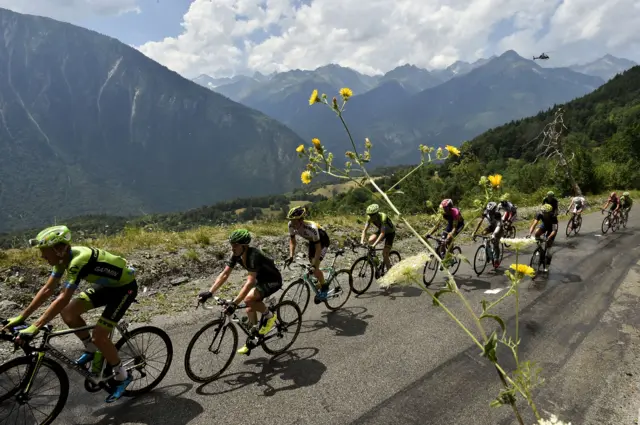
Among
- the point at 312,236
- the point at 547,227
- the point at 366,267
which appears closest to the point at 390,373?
the point at 312,236

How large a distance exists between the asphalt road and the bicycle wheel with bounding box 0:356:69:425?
275 millimetres

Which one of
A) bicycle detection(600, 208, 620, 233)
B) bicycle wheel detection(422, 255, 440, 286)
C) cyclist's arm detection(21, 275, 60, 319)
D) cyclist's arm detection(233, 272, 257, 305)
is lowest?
bicycle detection(600, 208, 620, 233)

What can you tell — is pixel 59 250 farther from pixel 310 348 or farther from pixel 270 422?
pixel 310 348

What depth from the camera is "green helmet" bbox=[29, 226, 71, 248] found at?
186 inches

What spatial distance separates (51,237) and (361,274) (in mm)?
7110

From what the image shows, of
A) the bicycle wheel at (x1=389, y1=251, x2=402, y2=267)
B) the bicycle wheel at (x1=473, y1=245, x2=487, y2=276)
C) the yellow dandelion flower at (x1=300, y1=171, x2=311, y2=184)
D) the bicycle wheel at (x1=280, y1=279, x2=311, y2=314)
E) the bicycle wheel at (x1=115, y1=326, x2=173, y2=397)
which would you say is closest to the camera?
the yellow dandelion flower at (x1=300, y1=171, x2=311, y2=184)

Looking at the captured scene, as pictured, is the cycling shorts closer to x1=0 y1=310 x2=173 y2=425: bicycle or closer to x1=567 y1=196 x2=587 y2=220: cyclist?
x1=0 y1=310 x2=173 y2=425: bicycle

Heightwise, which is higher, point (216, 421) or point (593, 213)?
point (216, 421)

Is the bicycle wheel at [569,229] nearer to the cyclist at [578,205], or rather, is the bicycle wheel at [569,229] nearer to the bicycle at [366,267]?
the cyclist at [578,205]

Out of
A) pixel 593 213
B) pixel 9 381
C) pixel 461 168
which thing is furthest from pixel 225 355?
pixel 461 168

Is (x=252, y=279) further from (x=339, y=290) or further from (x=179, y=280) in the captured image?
(x=179, y=280)

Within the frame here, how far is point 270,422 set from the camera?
5.14 meters

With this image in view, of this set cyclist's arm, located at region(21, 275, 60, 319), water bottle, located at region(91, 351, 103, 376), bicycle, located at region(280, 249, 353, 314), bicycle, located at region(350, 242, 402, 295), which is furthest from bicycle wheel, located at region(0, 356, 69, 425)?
bicycle, located at region(350, 242, 402, 295)

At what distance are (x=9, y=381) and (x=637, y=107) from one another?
135743 millimetres
